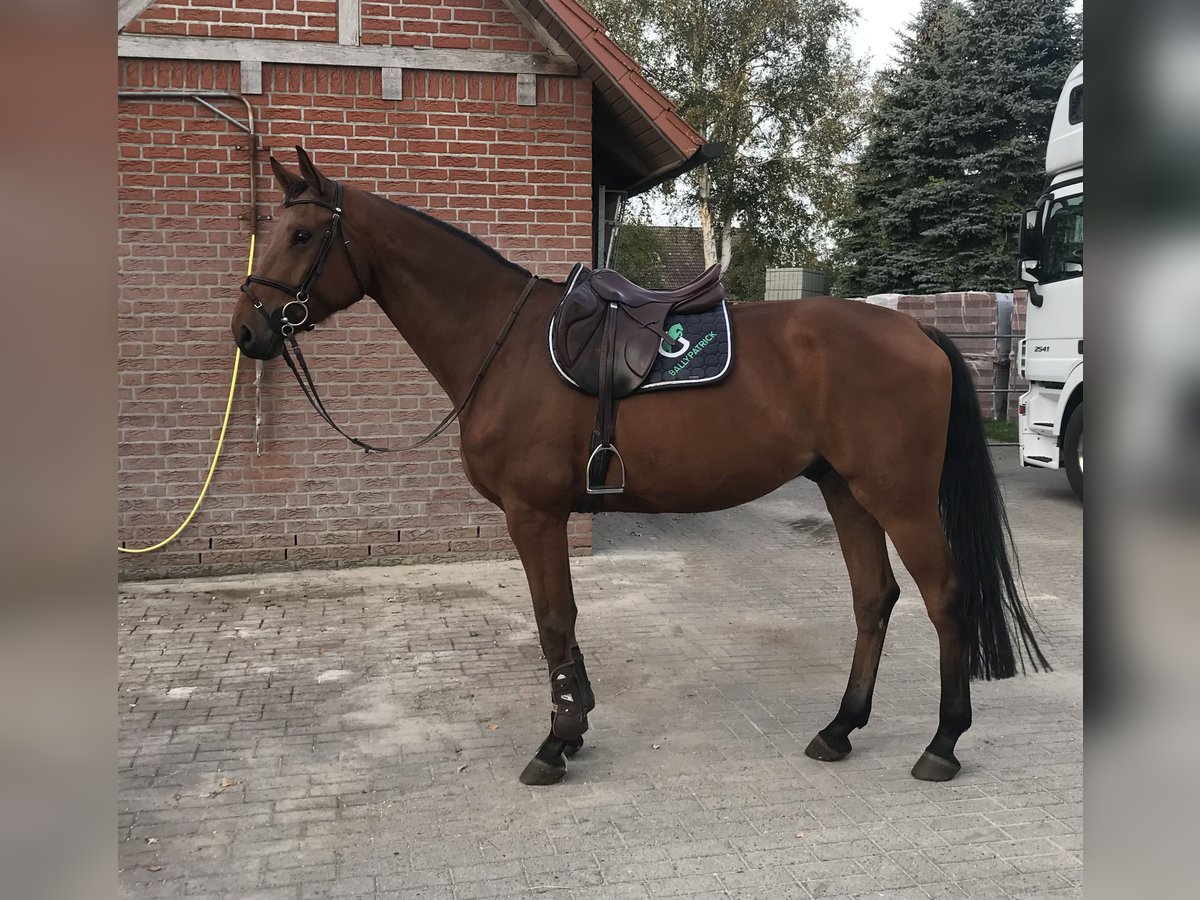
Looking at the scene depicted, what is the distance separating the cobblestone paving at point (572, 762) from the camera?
2891mm

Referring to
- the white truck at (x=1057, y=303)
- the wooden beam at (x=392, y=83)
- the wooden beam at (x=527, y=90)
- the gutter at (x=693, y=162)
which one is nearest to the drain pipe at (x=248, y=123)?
the wooden beam at (x=392, y=83)

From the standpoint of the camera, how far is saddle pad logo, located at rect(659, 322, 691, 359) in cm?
364

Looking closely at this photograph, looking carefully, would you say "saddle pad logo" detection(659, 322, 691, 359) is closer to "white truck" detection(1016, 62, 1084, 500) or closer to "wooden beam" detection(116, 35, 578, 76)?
"wooden beam" detection(116, 35, 578, 76)

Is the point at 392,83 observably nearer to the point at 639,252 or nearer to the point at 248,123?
the point at 248,123

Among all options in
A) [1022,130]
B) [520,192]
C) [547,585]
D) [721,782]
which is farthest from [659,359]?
[1022,130]

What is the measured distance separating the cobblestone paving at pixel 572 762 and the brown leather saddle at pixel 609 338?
1201 millimetres

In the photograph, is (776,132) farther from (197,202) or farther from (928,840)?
(928,840)

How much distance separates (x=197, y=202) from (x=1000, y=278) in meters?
19.6

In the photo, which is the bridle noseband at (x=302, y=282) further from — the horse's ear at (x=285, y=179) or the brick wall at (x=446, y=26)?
the brick wall at (x=446, y=26)

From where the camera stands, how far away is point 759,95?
Result: 28594 mm

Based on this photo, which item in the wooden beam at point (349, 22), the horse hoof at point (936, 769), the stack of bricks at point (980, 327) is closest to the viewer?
the horse hoof at point (936, 769)

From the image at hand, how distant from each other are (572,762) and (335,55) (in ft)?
17.7

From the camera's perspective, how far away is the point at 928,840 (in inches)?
120
